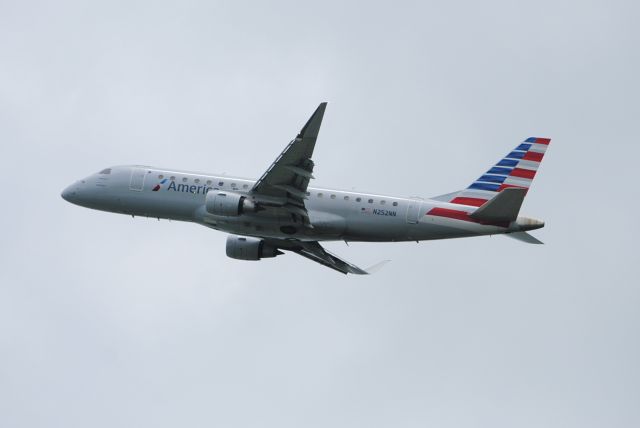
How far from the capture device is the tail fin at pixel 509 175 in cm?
5503

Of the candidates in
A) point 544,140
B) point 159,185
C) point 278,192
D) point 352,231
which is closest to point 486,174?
point 544,140

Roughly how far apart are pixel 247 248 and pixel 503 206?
15.3 m

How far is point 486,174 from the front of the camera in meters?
55.6

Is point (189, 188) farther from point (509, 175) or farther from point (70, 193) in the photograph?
point (509, 175)

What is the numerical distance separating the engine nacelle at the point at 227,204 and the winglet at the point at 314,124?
5454 mm

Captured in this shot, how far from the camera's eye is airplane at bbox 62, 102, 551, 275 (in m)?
52.0

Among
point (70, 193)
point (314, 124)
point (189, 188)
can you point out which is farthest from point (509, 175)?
point (70, 193)

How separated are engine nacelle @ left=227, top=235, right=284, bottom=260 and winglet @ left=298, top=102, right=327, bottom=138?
1119cm

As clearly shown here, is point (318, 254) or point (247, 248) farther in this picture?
point (318, 254)

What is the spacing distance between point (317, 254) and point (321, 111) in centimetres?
1366

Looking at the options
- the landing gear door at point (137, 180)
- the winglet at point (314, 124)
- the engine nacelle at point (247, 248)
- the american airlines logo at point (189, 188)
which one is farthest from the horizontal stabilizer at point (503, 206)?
the landing gear door at point (137, 180)

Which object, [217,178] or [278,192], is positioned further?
[217,178]

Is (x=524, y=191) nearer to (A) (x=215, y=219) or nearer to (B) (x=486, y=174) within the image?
(B) (x=486, y=174)

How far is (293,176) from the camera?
52.1 metres
